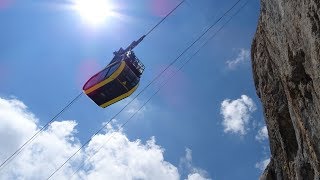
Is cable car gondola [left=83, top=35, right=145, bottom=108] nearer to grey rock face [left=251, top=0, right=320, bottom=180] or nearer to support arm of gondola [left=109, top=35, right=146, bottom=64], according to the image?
support arm of gondola [left=109, top=35, right=146, bottom=64]

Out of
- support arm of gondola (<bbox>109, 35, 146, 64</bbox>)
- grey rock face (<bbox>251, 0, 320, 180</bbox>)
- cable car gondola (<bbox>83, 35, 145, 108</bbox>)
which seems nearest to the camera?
grey rock face (<bbox>251, 0, 320, 180</bbox>)

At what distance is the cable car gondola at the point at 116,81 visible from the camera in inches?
906

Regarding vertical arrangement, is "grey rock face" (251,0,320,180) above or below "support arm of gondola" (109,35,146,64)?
below

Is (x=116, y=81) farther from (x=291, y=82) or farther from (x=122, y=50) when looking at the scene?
(x=291, y=82)

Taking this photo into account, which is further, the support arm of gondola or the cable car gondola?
the support arm of gondola

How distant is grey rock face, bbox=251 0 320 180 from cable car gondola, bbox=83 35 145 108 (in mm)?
8991

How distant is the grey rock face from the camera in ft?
29.2

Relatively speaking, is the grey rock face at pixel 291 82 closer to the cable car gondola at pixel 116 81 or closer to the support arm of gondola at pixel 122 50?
the cable car gondola at pixel 116 81

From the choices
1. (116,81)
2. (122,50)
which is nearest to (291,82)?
(116,81)

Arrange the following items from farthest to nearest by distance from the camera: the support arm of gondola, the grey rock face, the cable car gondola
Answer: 1. the support arm of gondola
2. the cable car gondola
3. the grey rock face

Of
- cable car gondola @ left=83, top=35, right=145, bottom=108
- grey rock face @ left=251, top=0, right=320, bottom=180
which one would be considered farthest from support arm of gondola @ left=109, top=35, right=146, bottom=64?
grey rock face @ left=251, top=0, right=320, bottom=180

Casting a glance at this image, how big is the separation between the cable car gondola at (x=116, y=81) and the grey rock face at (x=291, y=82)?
899 centimetres

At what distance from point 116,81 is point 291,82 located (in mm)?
13342

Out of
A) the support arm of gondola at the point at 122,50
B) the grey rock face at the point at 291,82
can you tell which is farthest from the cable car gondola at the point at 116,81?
the grey rock face at the point at 291,82
